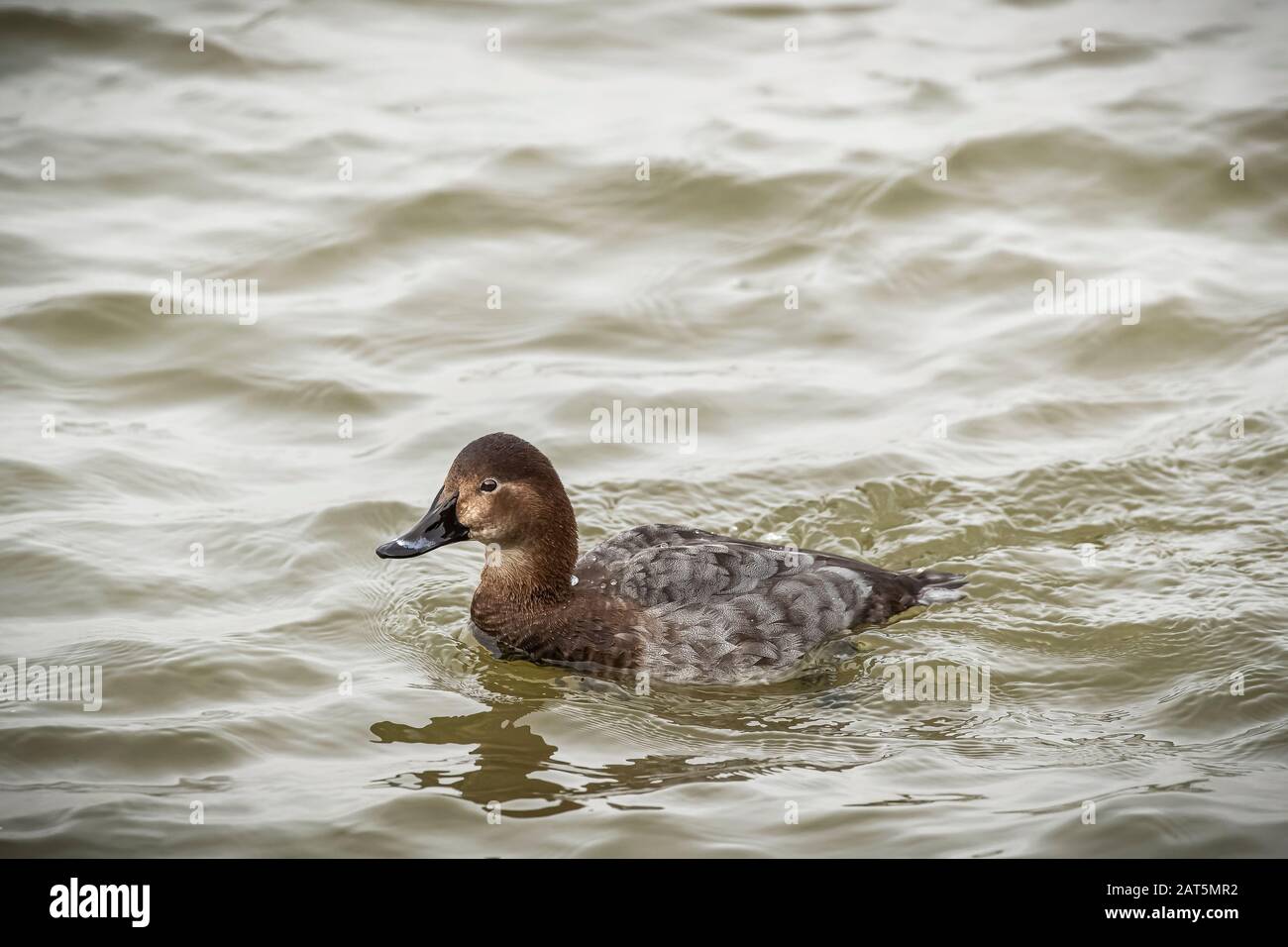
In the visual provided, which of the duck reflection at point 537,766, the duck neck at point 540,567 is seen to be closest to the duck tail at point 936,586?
the duck reflection at point 537,766

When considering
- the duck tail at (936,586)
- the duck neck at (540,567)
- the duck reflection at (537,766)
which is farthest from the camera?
the duck tail at (936,586)

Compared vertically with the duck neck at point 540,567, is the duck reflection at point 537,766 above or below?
below

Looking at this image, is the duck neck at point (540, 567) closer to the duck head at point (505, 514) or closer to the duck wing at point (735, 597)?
the duck head at point (505, 514)

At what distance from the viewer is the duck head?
25.8ft

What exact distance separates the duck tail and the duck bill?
95.1 inches

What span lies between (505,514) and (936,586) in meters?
2.34

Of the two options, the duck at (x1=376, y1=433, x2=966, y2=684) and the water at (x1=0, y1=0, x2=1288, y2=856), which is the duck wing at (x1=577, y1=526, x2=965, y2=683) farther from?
the water at (x1=0, y1=0, x2=1288, y2=856)

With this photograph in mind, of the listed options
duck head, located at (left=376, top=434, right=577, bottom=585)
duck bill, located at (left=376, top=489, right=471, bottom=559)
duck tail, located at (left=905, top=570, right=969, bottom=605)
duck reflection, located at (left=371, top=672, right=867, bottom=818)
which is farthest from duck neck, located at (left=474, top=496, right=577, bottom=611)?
duck tail, located at (left=905, top=570, right=969, bottom=605)

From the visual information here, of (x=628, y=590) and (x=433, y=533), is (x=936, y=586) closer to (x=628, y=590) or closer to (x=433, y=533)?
(x=628, y=590)

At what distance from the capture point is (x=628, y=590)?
7.98m

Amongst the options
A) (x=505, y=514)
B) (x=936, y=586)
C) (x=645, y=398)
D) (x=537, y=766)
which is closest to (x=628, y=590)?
(x=505, y=514)

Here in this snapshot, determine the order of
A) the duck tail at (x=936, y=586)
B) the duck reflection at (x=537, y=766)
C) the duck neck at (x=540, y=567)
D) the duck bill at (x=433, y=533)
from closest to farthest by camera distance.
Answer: the duck reflection at (x=537, y=766)
the duck bill at (x=433, y=533)
the duck neck at (x=540, y=567)
the duck tail at (x=936, y=586)

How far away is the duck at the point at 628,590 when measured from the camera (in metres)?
7.82

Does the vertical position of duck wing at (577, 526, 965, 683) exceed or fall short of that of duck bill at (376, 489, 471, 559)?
it falls short
